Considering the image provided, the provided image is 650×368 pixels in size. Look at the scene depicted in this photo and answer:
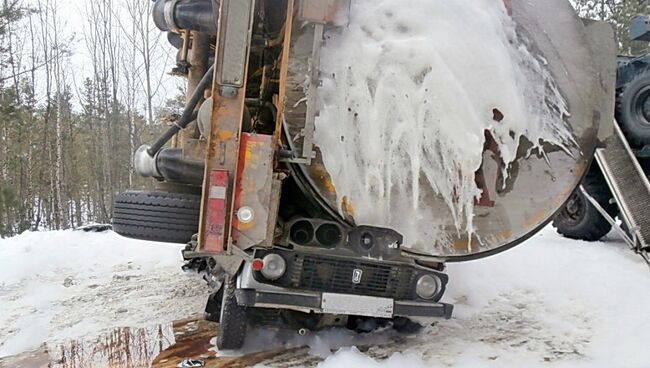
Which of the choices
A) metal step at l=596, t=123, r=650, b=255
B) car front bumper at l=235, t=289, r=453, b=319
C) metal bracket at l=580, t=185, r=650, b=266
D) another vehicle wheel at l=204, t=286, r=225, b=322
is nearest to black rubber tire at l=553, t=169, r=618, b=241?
metal bracket at l=580, t=185, r=650, b=266

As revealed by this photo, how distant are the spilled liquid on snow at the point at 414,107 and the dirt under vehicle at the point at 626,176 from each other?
235cm

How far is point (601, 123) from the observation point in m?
3.62

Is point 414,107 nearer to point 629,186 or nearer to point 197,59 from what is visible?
point 197,59

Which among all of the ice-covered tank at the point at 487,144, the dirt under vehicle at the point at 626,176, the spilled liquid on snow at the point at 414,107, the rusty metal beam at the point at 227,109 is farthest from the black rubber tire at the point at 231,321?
the dirt under vehicle at the point at 626,176

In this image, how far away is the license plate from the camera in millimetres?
3398

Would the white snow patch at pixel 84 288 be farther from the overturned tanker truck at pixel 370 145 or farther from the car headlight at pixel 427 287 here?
the car headlight at pixel 427 287

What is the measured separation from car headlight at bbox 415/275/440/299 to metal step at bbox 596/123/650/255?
2771 mm

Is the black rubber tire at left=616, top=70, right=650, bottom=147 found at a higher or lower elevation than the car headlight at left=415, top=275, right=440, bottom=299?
higher

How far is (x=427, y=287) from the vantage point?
3.67m

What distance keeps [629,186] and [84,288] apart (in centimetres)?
574

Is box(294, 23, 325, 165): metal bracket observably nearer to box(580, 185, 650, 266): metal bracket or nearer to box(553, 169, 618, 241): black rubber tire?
box(580, 185, 650, 266): metal bracket

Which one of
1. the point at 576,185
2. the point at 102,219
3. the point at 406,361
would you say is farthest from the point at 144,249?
the point at 102,219

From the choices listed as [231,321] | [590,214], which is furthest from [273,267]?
[590,214]

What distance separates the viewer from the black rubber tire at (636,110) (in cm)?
625
